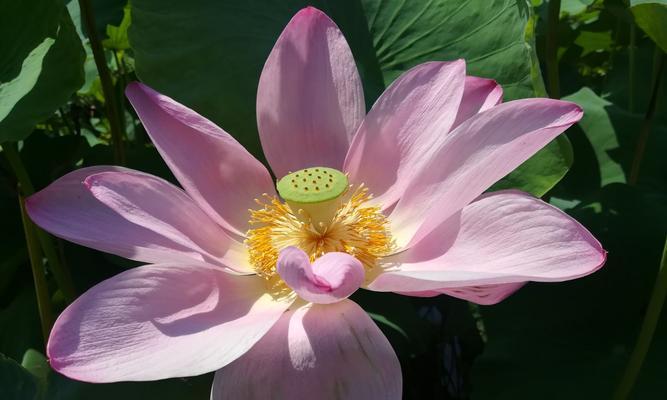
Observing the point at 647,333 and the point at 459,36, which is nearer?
the point at 647,333

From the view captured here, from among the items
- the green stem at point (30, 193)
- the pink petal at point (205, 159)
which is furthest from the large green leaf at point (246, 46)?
the green stem at point (30, 193)

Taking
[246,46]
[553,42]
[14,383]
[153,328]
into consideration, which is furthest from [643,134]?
[14,383]

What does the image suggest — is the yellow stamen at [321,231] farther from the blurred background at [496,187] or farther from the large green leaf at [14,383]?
the large green leaf at [14,383]

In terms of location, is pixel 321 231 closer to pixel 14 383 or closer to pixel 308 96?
pixel 308 96

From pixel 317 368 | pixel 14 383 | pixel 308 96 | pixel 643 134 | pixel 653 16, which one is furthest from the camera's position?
pixel 643 134

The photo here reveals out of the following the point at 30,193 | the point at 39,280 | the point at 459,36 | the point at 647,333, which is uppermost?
the point at 459,36

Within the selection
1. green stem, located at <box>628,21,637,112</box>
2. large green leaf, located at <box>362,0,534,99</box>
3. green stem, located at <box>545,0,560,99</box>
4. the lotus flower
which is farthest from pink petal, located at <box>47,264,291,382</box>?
green stem, located at <box>628,21,637,112</box>

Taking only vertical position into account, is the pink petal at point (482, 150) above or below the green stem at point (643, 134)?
above

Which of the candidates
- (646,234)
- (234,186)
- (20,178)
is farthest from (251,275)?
(646,234)
